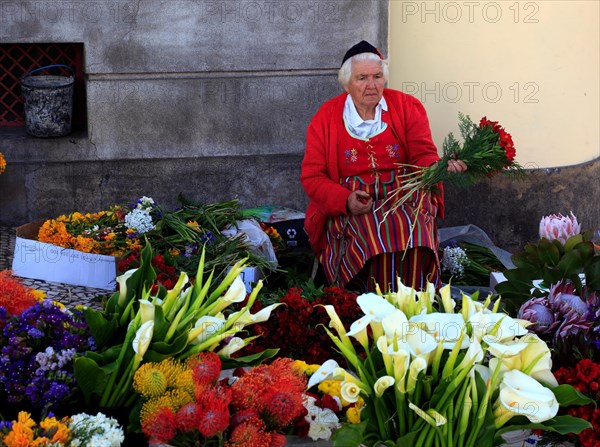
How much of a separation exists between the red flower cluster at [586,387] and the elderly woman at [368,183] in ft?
6.61

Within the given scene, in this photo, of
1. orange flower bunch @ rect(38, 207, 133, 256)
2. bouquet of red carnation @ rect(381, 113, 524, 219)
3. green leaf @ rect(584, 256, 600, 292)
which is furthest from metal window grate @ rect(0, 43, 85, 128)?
green leaf @ rect(584, 256, 600, 292)

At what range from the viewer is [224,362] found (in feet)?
8.04

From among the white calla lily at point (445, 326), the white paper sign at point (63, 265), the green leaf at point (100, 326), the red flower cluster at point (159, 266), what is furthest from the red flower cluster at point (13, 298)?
the white paper sign at point (63, 265)

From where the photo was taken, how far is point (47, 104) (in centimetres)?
538

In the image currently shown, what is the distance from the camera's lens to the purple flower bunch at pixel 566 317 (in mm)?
2500

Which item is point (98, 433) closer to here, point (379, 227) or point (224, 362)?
point (224, 362)

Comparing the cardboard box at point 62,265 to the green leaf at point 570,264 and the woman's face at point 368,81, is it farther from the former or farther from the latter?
the green leaf at point 570,264

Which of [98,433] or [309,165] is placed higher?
[309,165]

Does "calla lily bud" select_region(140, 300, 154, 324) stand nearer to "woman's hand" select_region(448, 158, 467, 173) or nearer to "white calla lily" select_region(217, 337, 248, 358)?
"white calla lily" select_region(217, 337, 248, 358)

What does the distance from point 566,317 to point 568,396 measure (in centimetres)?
44

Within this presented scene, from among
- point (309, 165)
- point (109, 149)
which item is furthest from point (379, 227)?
point (109, 149)

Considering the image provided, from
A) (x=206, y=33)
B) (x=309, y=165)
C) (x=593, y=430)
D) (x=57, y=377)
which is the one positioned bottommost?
(x=593, y=430)

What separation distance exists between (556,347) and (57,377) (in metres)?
1.31

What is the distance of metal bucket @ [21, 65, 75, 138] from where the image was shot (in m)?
5.35
